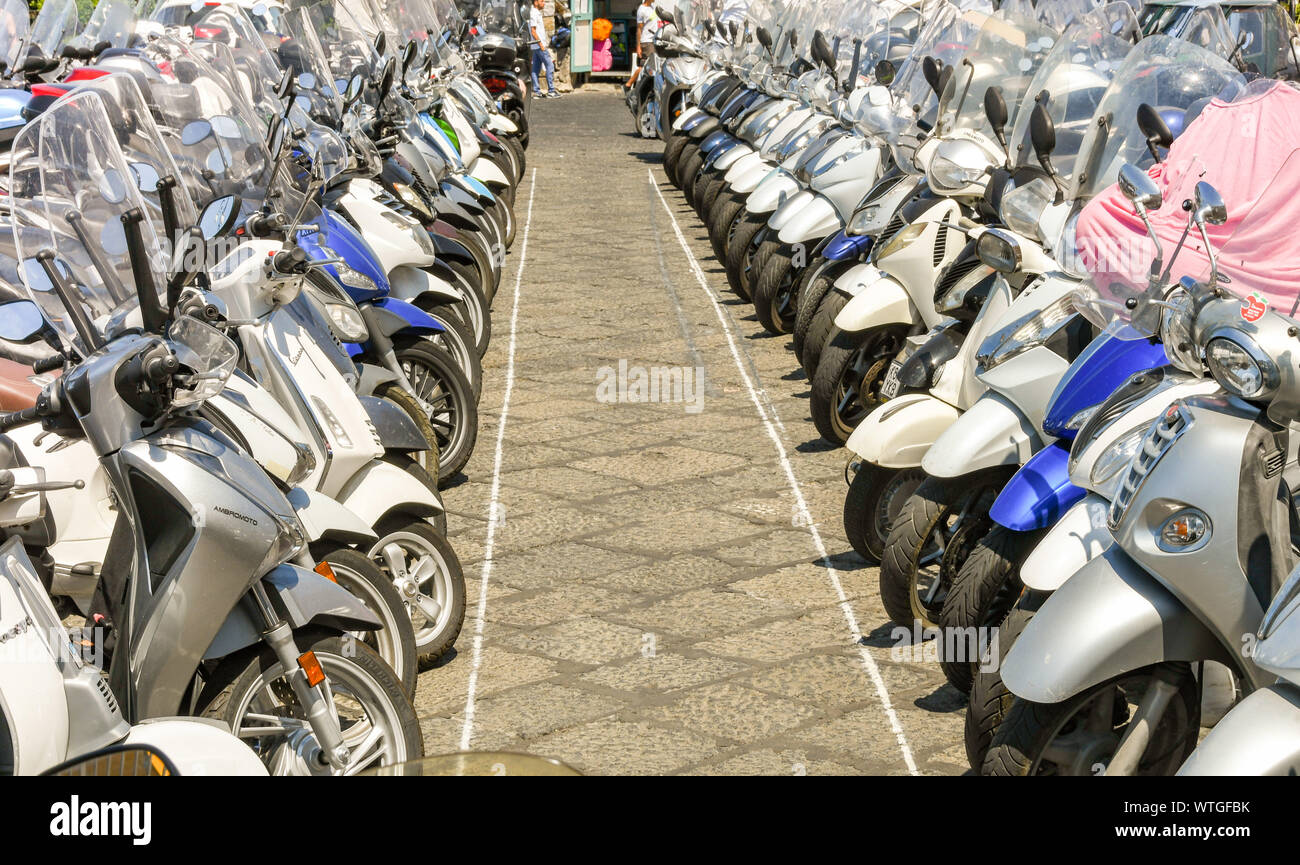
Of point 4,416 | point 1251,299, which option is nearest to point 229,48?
point 4,416

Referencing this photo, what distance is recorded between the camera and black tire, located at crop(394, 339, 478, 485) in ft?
16.9

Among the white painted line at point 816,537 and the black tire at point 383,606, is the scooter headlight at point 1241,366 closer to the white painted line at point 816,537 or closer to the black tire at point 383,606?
the white painted line at point 816,537

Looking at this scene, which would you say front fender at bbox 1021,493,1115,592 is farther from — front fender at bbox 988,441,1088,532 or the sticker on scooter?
the sticker on scooter

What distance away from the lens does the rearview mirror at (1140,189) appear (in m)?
2.79

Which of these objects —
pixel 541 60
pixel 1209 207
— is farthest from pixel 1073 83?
pixel 541 60

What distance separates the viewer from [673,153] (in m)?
13.3

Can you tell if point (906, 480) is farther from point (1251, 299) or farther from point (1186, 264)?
point (1251, 299)

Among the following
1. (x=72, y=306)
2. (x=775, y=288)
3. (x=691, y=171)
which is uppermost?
(x=72, y=306)

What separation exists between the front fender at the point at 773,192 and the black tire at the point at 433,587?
4.16 m

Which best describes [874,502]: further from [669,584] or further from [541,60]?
[541,60]

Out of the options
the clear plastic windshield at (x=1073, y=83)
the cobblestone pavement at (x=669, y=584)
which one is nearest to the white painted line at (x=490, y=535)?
the cobblestone pavement at (x=669, y=584)

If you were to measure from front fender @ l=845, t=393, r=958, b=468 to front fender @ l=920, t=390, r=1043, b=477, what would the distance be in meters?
0.38

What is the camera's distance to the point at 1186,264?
10.2ft

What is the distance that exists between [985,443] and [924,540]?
303 millimetres
